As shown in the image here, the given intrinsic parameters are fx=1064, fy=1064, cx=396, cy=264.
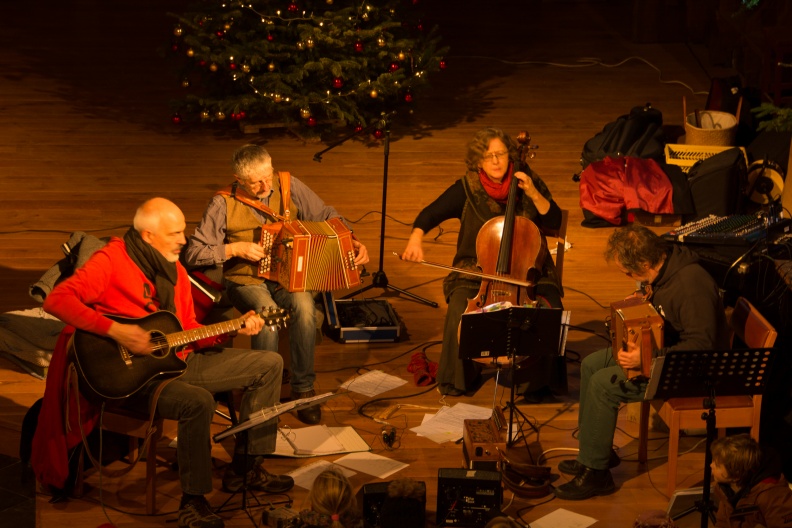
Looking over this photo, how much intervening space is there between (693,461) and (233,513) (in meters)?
2.32

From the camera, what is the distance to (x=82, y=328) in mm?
4633

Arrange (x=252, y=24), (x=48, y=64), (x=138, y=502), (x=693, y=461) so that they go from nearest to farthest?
1. (x=138, y=502)
2. (x=693, y=461)
3. (x=252, y=24)
4. (x=48, y=64)

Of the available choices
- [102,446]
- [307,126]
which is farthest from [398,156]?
[102,446]

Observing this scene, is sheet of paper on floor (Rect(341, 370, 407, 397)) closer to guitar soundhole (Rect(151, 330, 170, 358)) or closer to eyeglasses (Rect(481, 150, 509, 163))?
eyeglasses (Rect(481, 150, 509, 163))

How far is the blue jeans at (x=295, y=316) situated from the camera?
5766 mm

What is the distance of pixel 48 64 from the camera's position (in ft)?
39.5

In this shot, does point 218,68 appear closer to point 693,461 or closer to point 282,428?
point 282,428

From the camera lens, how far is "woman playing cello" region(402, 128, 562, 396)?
5.97 m

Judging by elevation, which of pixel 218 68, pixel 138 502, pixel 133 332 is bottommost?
pixel 138 502

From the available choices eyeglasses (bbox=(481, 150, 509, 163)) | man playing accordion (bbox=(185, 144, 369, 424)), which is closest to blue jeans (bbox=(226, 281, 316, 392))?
man playing accordion (bbox=(185, 144, 369, 424))

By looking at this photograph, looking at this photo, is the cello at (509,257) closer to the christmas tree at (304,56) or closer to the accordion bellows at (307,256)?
the accordion bellows at (307,256)

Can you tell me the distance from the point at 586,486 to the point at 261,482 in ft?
5.10

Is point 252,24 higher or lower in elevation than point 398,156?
higher

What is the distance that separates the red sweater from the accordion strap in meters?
1.03
